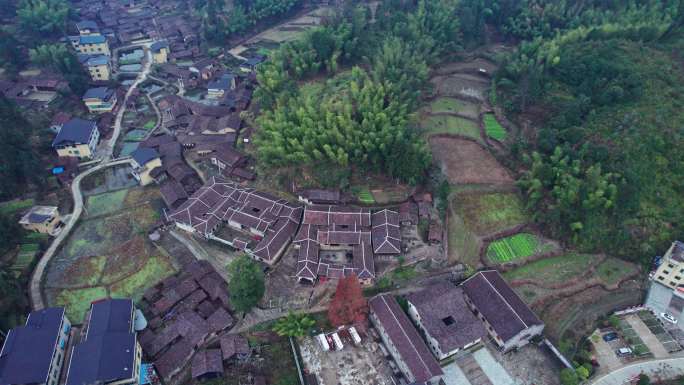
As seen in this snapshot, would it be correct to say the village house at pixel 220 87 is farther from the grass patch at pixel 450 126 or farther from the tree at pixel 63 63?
the grass patch at pixel 450 126

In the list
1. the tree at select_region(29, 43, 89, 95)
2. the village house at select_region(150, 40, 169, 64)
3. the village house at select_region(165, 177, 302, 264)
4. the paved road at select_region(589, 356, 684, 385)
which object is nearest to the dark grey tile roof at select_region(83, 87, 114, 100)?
the tree at select_region(29, 43, 89, 95)

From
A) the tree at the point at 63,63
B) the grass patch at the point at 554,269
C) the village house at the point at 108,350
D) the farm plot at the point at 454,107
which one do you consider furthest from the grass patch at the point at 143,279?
the farm plot at the point at 454,107

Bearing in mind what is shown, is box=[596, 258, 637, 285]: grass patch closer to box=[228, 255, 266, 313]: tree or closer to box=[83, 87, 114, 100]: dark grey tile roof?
box=[228, 255, 266, 313]: tree

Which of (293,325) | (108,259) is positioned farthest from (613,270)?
(108,259)

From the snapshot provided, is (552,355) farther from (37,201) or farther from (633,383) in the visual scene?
(37,201)

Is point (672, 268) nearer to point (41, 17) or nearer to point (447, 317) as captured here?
point (447, 317)

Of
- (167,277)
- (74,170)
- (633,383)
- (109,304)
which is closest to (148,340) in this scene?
(109,304)
